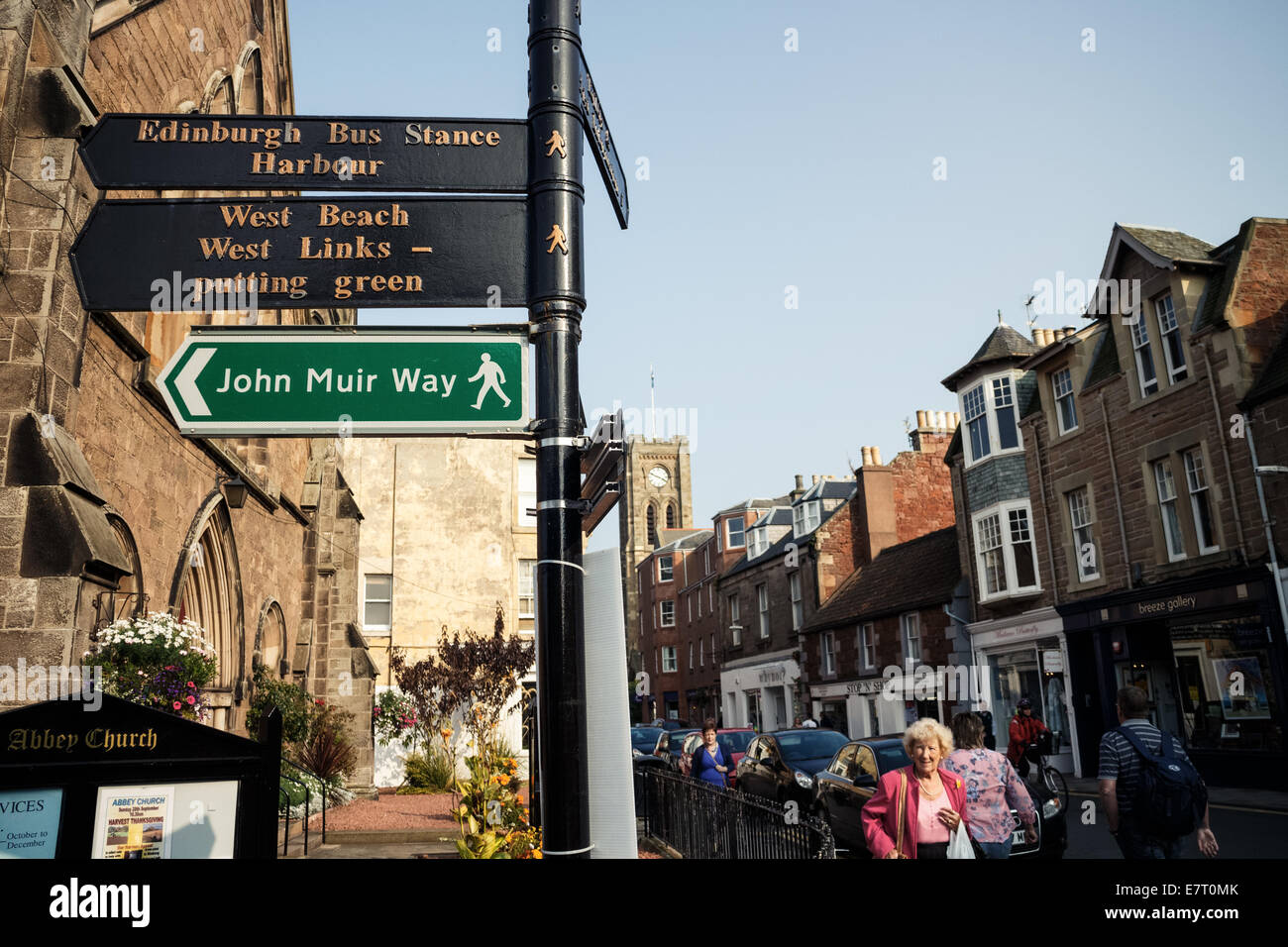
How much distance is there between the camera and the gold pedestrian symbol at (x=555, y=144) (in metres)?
3.34

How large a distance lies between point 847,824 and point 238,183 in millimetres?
10911

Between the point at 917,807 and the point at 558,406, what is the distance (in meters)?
3.68

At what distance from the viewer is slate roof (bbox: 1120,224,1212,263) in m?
20.3

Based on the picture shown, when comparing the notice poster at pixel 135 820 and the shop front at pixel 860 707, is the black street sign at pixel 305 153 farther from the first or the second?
the shop front at pixel 860 707

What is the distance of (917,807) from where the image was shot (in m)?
5.30

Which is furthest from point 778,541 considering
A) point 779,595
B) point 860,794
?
point 860,794

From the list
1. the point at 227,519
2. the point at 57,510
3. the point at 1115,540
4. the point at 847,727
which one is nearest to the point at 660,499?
the point at 847,727

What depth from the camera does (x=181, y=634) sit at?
30.6 ft

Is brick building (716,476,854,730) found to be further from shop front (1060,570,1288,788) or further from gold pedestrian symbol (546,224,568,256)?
gold pedestrian symbol (546,224,568,256)

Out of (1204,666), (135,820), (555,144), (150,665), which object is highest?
(555,144)

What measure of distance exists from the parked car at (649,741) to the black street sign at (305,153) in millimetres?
25578

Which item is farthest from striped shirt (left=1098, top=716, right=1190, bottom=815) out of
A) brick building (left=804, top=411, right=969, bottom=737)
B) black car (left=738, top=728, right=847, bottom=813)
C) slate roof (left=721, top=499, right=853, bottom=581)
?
slate roof (left=721, top=499, right=853, bottom=581)

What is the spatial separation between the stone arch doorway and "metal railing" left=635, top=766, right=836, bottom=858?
22.1 feet

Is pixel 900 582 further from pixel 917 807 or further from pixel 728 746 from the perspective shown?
pixel 917 807
